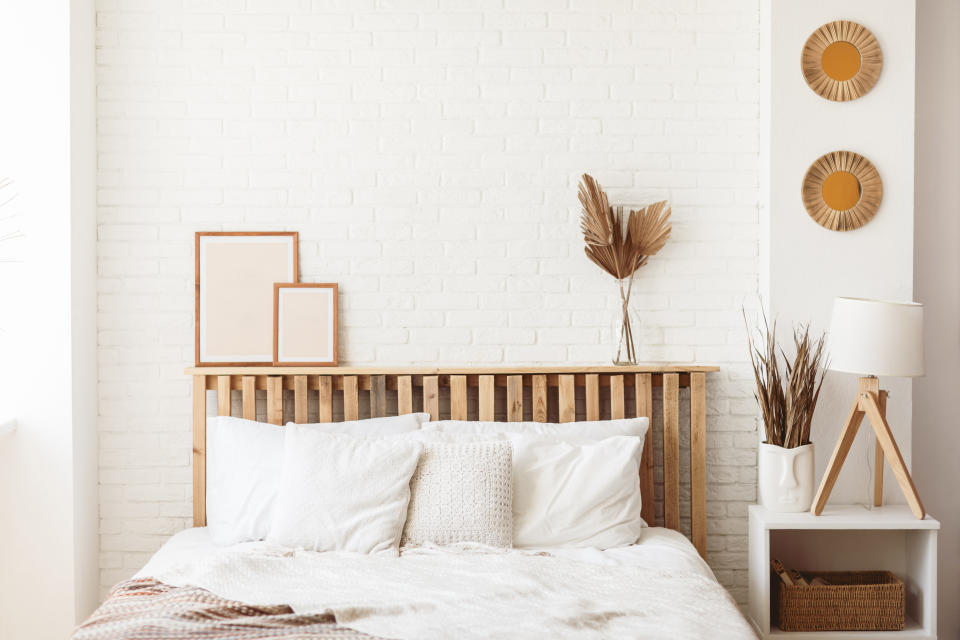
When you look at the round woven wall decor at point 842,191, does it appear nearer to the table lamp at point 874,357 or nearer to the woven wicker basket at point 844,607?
the table lamp at point 874,357

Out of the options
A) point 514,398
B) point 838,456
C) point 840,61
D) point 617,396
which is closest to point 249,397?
point 514,398

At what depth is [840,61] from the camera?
288 cm

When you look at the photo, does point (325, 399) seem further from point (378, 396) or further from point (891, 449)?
point (891, 449)

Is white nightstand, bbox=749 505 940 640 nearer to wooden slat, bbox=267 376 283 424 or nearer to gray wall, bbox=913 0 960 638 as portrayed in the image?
gray wall, bbox=913 0 960 638

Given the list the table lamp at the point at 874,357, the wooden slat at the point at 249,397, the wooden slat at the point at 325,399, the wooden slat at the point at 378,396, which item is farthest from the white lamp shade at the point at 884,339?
the wooden slat at the point at 249,397

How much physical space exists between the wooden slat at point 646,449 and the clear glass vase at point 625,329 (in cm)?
9

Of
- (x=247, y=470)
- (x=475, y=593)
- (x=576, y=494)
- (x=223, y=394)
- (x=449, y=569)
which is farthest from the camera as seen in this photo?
(x=223, y=394)

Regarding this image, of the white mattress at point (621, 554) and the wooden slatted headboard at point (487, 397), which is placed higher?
the wooden slatted headboard at point (487, 397)

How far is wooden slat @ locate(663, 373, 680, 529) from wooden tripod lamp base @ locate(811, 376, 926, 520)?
0.49m

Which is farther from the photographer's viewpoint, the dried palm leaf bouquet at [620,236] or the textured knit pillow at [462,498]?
the dried palm leaf bouquet at [620,236]

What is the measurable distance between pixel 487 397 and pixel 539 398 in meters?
0.20

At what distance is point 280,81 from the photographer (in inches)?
119

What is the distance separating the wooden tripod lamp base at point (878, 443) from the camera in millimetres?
2652

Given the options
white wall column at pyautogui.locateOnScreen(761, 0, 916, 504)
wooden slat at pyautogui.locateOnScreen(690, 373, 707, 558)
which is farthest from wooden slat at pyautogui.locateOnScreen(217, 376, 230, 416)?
white wall column at pyautogui.locateOnScreen(761, 0, 916, 504)
